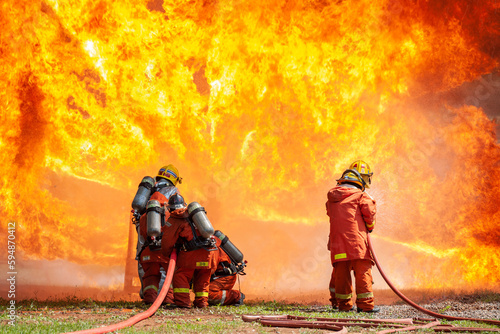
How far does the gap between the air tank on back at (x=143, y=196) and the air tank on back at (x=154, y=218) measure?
0.56 m

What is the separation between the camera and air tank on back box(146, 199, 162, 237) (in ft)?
28.8

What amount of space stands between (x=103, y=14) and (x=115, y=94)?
2734 mm

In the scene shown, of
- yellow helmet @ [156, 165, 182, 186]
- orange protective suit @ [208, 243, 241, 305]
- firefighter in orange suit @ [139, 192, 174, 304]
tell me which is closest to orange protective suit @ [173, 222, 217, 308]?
firefighter in orange suit @ [139, 192, 174, 304]

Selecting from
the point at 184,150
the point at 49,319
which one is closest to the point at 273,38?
the point at 184,150

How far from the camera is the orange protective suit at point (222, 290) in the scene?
32.6 feet

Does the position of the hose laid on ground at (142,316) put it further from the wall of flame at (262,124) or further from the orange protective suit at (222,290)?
the wall of flame at (262,124)

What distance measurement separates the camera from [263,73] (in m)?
17.2

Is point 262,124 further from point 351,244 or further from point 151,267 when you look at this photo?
point 351,244

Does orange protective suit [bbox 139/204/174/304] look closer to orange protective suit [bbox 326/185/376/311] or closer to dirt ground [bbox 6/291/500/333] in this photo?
dirt ground [bbox 6/291/500/333]

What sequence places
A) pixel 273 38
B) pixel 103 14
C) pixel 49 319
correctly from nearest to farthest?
pixel 49 319, pixel 103 14, pixel 273 38

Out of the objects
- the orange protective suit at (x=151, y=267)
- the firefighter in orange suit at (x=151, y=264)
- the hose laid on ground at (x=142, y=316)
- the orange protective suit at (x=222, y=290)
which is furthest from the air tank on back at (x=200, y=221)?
the orange protective suit at (x=222, y=290)

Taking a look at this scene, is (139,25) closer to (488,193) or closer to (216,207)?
(216,207)

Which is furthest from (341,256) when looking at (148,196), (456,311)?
(148,196)

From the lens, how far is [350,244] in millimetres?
8719
